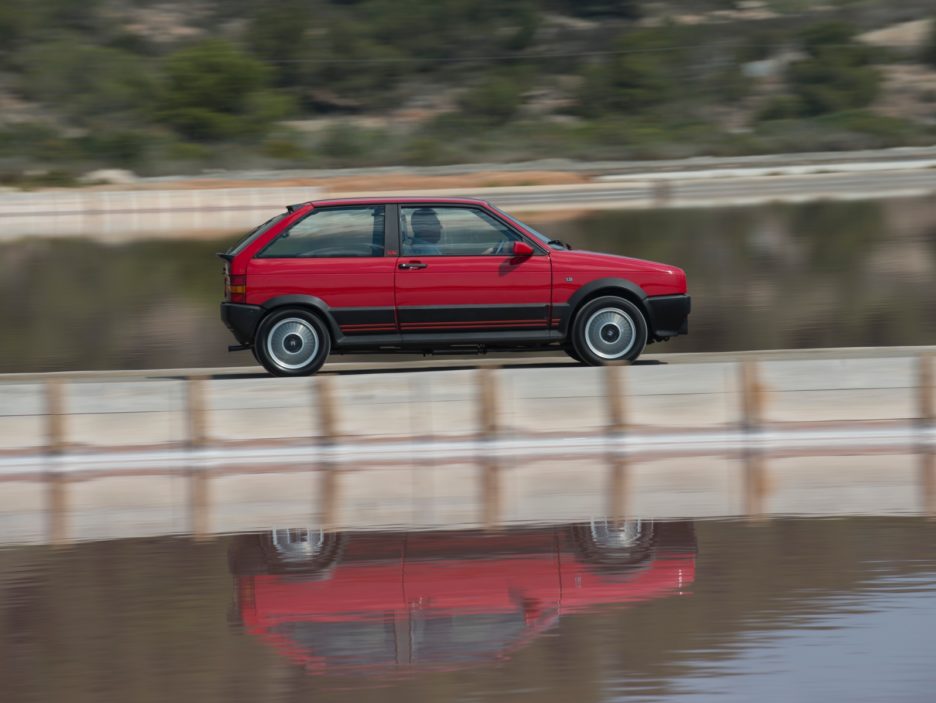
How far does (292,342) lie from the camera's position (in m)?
13.0

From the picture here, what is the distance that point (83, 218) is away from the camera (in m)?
58.8

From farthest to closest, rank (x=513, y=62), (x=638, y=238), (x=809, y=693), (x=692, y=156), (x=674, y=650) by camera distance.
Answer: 1. (x=513, y=62)
2. (x=692, y=156)
3. (x=638, y=238)
4. (x=674, y=650)
5. (x=809, y=693)

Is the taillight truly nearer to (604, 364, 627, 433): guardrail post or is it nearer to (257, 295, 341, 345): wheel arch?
(257, 295, 341, 345): wheel arch

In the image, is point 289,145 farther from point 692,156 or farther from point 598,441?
point 598,441

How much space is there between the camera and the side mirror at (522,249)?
41.6ft

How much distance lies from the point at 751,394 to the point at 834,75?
80974 mm

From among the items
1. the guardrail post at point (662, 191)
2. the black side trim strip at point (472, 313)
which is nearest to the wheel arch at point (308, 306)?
the black side trim strip at point (472, 313)

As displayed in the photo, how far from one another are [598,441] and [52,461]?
4.28 meters

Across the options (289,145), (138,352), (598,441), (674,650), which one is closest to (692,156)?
(289,145)

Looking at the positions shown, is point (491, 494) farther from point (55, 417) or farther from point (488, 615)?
point (55, 417)

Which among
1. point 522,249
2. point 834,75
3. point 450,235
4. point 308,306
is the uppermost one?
point 834,75

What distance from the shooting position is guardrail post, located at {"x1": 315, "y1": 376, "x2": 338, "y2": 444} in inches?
489

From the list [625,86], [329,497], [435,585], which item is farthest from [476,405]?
[625,86]

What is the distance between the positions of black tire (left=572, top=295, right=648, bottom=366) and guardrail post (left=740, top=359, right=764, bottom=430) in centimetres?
89
